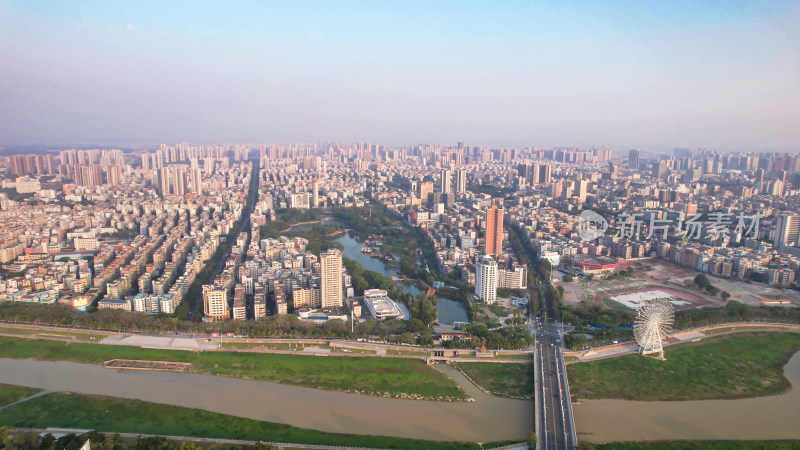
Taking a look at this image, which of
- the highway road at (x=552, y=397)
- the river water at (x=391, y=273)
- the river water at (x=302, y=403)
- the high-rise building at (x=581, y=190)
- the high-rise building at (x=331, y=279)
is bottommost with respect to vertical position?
the river water at (x=391, y=273)

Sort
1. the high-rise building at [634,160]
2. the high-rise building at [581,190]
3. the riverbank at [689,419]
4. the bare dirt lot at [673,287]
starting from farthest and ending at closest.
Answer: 1. the high-rise building at [634,160]
2. the high-rise building at [581,190]
3. the bare dirt lot at [673,287]
4. the riverbank at [689,419]

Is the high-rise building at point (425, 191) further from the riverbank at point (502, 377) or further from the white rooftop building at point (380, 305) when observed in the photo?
the riverbank at point (502, 377)

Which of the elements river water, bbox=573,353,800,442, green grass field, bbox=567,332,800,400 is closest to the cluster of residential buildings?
green grass field, bbox=567,332,800,400

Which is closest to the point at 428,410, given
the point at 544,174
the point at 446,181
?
the point at 446,181

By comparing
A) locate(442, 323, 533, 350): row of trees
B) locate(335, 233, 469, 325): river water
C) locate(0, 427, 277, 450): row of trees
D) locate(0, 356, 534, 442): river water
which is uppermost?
locate(0, 427, 277, 450): row of trees

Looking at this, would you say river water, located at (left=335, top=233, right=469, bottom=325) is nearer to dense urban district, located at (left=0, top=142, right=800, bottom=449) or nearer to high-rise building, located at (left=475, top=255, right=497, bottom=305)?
dense urban district, located at (left=0, top=142, right=800, bottom=449)

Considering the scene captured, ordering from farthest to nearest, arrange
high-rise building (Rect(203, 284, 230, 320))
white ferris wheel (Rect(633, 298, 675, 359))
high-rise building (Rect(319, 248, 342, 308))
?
high-rise building (Rect(319, 248, 342, 308)), high-rise building (Rect(203, 284, 230, 320)), white ferris wheel (Rect(633, 298, 675, 359))

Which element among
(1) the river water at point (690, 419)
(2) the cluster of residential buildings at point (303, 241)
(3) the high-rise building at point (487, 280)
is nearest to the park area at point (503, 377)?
(1) the river water at point (690, 419)
